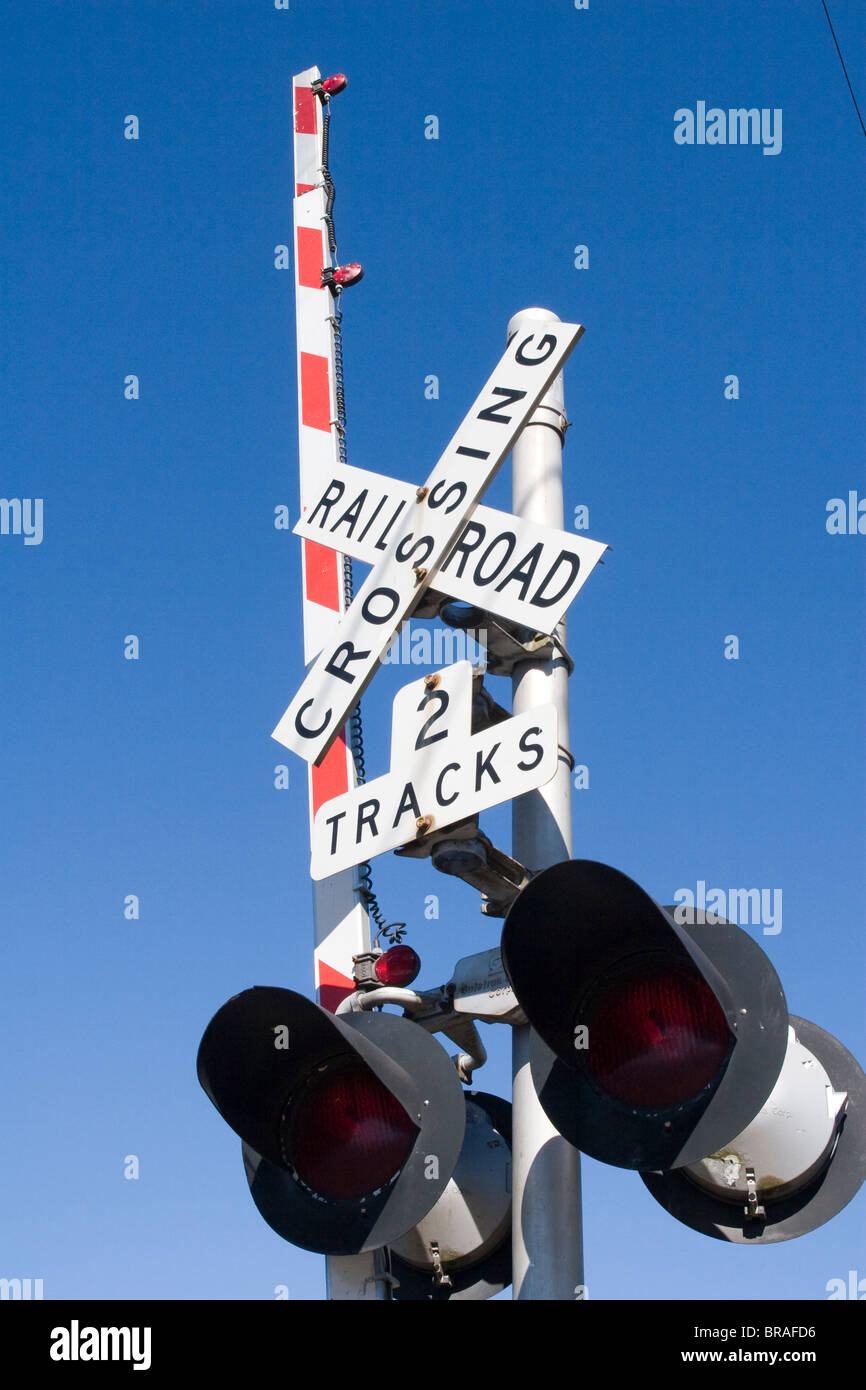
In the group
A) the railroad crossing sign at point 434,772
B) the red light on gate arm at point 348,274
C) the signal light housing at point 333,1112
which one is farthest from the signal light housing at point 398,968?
the red light on gate arm at point 348,274

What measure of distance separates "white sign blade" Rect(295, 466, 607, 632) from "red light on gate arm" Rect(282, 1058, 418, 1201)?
1.30 m

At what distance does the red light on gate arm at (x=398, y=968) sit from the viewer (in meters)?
4.83

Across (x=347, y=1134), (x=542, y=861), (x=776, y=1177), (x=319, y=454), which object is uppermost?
(x=319, y=454)

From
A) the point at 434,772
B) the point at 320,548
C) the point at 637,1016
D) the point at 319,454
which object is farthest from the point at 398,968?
the point at 319,454

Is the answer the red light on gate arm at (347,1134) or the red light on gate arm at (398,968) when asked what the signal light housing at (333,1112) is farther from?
the red light on gate arm at (398,968)

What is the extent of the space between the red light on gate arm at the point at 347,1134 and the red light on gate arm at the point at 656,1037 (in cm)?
54

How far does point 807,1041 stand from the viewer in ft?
14.5

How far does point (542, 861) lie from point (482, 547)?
91 cm

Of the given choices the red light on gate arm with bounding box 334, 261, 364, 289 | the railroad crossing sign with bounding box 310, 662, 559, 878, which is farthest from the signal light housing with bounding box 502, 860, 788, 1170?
the red light on gate arm with bounding box 334, 261, 364, 289

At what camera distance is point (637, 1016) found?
3.77 metres

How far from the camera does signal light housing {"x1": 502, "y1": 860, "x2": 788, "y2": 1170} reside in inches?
139

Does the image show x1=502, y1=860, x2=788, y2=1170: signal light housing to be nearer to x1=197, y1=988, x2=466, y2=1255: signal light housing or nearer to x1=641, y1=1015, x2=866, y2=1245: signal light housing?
x1=197, y1=988, x2=466, y2=1255: signal light housing

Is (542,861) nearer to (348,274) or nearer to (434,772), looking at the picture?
(434,772)
